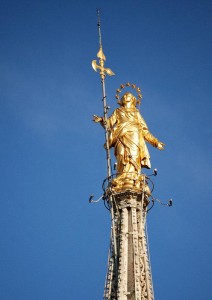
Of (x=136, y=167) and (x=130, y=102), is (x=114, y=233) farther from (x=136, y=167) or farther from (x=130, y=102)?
(x=130, y=102)

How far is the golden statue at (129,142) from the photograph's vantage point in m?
36.1

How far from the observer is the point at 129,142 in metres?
37.5

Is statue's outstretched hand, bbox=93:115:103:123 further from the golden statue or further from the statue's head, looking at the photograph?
the statue's head

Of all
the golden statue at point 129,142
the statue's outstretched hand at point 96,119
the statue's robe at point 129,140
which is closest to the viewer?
the golden statue at point 129,142

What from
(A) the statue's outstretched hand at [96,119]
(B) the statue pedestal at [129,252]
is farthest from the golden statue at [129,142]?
(B) the statue pedestal at [129,252]

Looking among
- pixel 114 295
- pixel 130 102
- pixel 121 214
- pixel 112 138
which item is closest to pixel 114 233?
pixel 121 214

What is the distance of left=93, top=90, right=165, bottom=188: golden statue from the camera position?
3612cm

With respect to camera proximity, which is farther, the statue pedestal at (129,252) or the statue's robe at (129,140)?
the statue's robe at (129,140)

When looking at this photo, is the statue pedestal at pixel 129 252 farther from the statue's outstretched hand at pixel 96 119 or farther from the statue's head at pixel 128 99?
the statue's head at pixel 128 99

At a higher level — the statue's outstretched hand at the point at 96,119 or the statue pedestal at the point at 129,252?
the statue's outstretched hand at the point at 96,119

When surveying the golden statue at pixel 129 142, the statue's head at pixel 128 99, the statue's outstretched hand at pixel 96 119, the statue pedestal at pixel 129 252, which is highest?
the statue's head at pixel 128 99

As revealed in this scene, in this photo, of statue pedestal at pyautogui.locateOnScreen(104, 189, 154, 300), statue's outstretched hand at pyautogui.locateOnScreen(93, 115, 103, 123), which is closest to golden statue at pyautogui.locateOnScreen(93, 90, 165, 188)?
statue's outstretched hand at pyautogui.locateOnScreen(93, 115, 103, 123)

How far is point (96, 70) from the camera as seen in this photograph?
41.3 m

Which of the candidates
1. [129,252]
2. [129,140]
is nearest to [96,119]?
[129,140]
